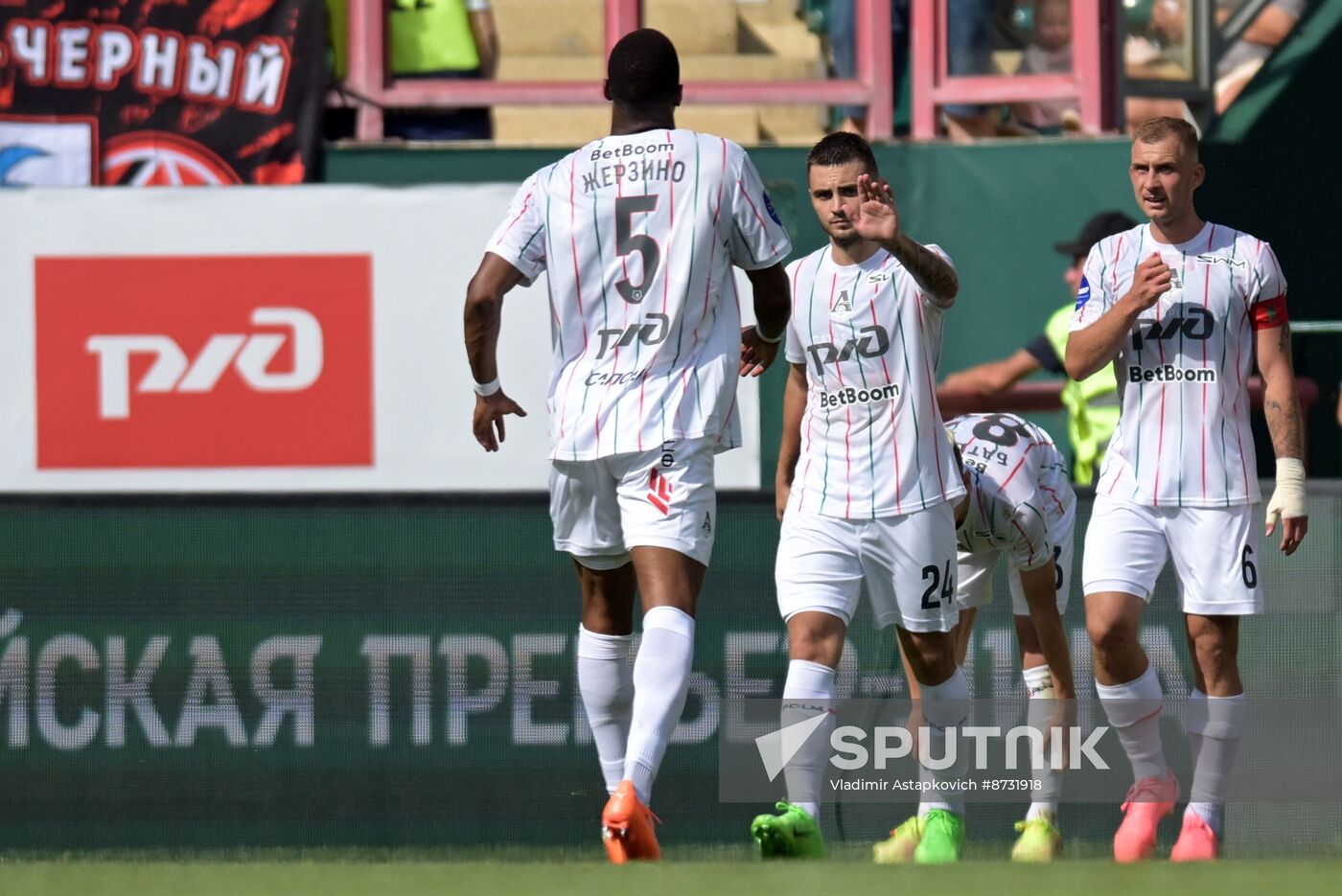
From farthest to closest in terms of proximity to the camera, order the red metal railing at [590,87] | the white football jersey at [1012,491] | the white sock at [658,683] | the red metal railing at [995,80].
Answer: the red metal railing at [590,87] → the red metal railing at [995,80] → the white football jersey at [1012,491] → the white sock at [658,683]

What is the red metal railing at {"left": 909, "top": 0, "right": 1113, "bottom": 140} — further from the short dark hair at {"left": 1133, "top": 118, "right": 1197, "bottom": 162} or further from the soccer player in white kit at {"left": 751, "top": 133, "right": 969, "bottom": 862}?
the soccer player in white kit at {"left": 751, "top": 133, "right": 969, "bottom": 862}

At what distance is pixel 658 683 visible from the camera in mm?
5168

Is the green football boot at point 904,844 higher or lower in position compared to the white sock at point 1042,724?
lower

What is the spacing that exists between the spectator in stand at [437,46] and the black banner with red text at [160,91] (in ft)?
1.52

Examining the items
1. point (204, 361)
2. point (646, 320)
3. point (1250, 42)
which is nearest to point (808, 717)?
point (646, 320)

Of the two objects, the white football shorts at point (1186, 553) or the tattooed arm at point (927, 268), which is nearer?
the tattooed arm at point (927, 268)

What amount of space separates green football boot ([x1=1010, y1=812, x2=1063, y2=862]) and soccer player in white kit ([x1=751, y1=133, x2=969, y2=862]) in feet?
1.24

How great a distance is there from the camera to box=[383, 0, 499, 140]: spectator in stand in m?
11.0

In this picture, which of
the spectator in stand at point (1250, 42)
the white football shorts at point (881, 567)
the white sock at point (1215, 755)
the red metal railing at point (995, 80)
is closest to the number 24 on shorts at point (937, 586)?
the white football shorts at point (881, 567)

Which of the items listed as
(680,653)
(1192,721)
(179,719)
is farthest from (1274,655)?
(179,719)

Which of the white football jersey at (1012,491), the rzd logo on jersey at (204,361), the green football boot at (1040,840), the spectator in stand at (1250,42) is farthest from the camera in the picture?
the spectator in stand at (1250,42)

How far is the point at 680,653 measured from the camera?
5.21 metres

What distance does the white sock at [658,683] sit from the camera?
5.09 m

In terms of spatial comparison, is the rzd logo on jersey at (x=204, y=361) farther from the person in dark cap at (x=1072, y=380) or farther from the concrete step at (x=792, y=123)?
the person in dark cap at (x=1072, y=380)
